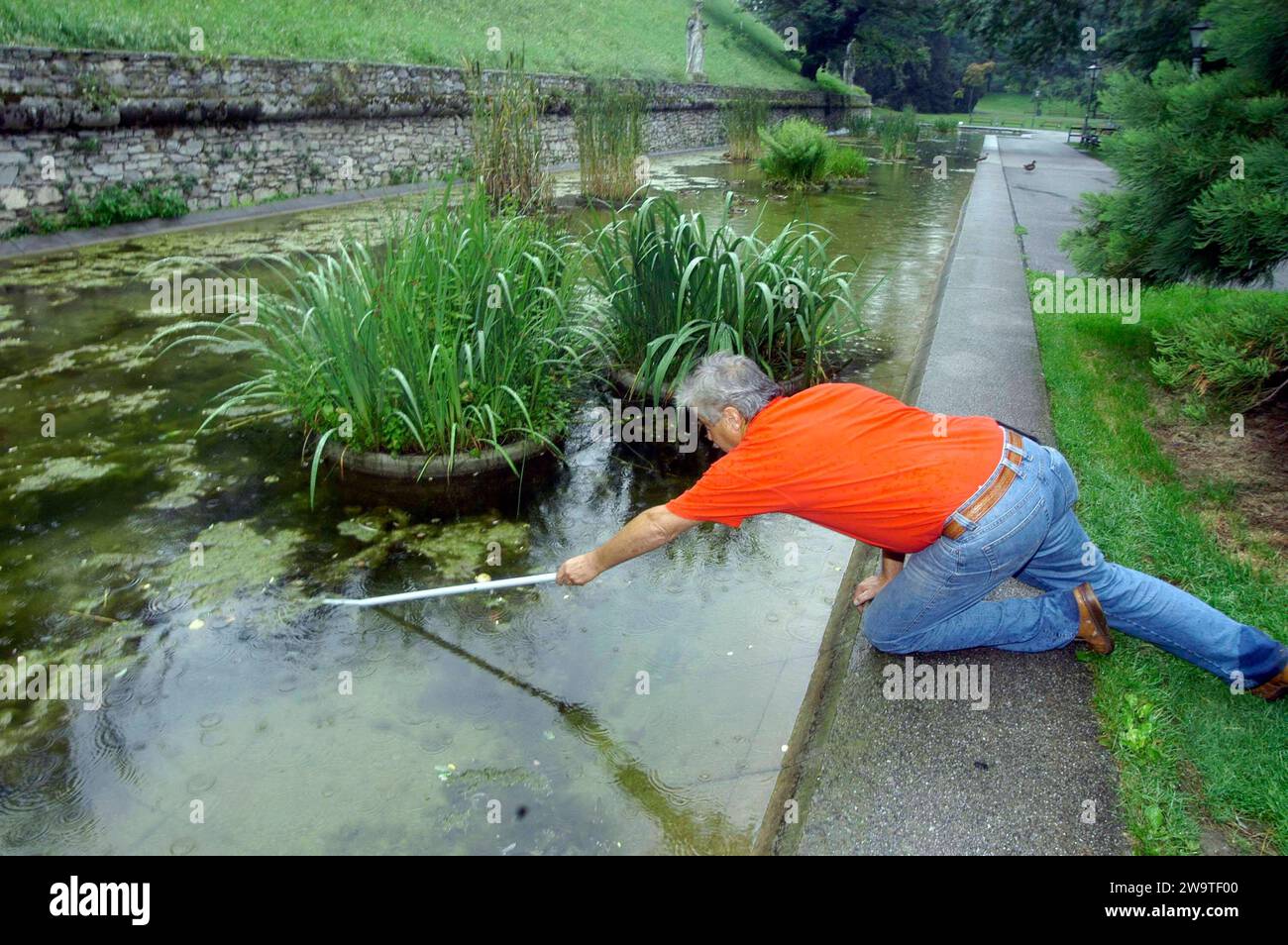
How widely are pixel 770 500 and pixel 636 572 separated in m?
1.28

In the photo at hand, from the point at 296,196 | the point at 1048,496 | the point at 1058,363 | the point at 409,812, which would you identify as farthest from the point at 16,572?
the point at 296,196

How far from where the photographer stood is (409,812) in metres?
2.34

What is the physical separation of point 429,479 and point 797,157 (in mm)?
11648

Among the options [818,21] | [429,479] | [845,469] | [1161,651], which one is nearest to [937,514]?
[845,469]

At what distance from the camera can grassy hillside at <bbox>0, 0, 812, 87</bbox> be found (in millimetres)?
9688

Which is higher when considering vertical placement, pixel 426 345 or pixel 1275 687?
pixel 426 345

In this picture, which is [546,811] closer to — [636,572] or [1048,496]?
[636,572]

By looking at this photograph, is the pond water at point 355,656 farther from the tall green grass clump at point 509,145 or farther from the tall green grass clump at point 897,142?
the tall green grass clump at point 897,142

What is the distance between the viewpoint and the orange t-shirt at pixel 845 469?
236 cm

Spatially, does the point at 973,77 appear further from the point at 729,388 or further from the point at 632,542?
the point at 632,542

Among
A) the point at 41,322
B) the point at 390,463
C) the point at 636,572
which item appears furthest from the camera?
the point at 41,322

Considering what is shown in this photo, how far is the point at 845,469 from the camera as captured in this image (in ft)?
7.77

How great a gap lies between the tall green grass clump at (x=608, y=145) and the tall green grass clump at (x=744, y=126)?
7.00 m

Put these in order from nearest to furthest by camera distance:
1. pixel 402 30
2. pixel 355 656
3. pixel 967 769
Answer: pixel 967 769 → pixel 355 656 → pixel 402 30
